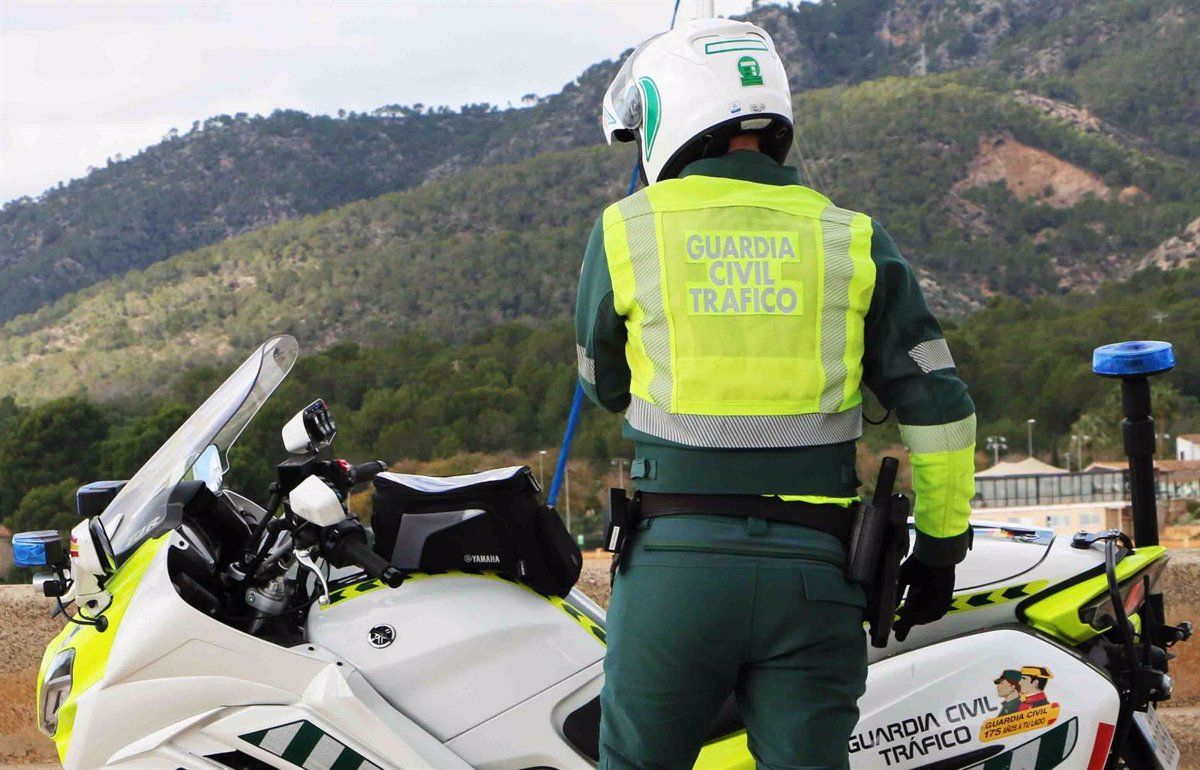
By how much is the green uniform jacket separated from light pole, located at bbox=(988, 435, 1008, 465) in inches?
1075

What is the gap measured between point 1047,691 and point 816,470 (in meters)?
0.95

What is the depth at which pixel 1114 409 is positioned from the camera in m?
25.8

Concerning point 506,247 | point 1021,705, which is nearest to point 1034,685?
point 1021,705

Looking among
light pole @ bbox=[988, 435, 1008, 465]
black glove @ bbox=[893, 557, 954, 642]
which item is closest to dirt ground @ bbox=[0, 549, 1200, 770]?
black glove @ bbox=[893, 557, 954, 642]

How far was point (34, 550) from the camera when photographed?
251cm

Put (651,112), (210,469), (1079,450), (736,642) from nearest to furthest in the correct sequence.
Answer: (736,642) → (651,112) → (210,469) → (1079,450)

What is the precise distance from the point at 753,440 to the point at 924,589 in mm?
458

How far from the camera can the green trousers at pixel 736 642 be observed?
195 centimetres

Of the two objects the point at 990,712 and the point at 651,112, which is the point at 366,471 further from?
the point at 990,712

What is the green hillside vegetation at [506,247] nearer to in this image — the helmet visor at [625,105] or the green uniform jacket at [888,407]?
the helmet visor at [625,105]

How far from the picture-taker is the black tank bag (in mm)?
2633

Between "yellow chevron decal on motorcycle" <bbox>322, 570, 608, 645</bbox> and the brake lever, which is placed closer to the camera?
the brake lever

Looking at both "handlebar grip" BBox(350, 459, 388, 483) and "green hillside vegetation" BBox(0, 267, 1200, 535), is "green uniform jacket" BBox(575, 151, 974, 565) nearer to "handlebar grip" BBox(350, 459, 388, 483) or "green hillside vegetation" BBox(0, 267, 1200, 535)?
"handlebar grip" BBox(350, 459, 388, 483)

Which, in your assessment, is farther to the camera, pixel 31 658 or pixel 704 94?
pixel 31 658
